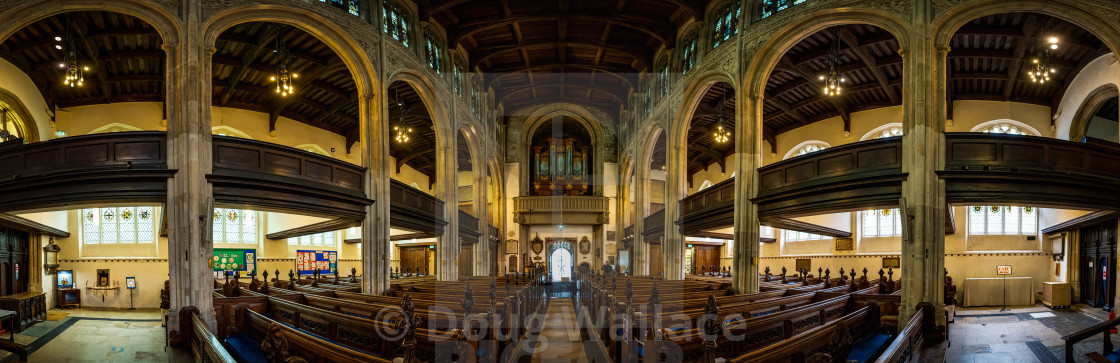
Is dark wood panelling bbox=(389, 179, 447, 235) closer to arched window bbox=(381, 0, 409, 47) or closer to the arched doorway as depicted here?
arched window bbox=(381, 0, 409, 47)

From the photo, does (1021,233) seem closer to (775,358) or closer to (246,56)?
(775,358)

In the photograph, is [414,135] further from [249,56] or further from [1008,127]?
[1008,127]

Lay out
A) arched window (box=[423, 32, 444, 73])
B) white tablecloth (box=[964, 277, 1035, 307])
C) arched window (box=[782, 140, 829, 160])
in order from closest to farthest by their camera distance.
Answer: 1. white tablecloth (box=[964, 277, 1035, 307])
2. arched window (box=[423, 32, 444, 73])
3. arched window (box=[782, 140, 829, 160])

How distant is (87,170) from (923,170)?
1304cm

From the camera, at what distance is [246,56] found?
12961 mm

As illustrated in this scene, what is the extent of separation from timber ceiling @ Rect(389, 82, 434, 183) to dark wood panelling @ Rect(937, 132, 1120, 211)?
1303 cm

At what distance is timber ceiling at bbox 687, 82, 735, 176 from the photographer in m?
17.8

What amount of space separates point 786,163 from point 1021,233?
10.0m

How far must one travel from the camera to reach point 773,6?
11.5 meters

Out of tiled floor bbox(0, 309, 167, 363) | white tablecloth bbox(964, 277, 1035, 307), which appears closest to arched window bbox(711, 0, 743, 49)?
white tablecloth bbox(964, 277, 1035, 307)

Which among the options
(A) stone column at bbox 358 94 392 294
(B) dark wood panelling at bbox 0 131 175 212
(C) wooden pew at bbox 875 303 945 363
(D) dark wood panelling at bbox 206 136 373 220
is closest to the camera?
(C) wooden pew at bbox 875 303 945 363

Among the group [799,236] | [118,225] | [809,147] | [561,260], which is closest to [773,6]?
[809,147]

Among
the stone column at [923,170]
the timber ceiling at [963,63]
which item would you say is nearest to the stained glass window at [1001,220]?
the timber ceiling at [963,63]

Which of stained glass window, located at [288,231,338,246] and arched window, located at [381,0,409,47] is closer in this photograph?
arched window, located at [381,0,409,47]
